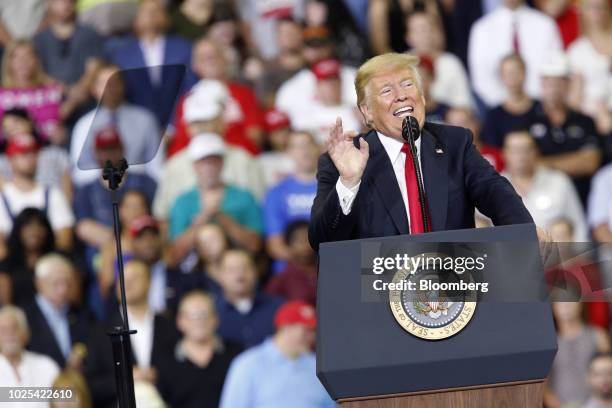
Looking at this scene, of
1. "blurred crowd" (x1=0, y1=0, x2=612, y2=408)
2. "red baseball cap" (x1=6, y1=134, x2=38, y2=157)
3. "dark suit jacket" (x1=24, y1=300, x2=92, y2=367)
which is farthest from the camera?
"red baseball cap" (x1=6, y1=134, x2=38, y2=157)

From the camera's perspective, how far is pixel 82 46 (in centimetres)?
962

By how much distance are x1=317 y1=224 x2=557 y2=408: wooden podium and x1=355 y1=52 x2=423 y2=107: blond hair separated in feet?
2.37

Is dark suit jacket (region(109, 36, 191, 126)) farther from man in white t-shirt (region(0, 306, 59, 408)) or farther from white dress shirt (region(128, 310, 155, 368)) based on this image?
white dress shirt (region(128, 310, 155, 368))

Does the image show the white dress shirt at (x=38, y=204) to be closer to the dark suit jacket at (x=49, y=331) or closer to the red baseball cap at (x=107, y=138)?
the dark suit jacket at (x=49, y=331)

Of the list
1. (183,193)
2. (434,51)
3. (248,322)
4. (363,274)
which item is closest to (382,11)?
(434,51)

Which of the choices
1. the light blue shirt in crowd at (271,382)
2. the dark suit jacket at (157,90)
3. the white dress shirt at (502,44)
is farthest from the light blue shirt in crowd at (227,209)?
the dark suit jacket at (157,90)

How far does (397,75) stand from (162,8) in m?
5.81

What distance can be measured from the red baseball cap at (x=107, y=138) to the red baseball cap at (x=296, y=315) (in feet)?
8.67

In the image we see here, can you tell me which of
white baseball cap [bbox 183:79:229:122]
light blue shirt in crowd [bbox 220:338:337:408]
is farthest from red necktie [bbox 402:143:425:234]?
white baseball cap [bbox 183:79:229:122]

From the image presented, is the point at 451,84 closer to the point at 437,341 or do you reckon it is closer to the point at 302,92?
the point at 302,92

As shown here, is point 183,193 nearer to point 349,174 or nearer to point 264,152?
point 264,152

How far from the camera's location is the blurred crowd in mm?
7629

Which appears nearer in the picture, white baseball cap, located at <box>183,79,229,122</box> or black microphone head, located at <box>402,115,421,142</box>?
black microphone head, located at <box>402,115,421,142</box>

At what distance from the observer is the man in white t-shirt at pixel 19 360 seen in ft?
23.6
